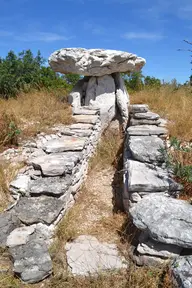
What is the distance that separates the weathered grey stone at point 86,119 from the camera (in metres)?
5.16

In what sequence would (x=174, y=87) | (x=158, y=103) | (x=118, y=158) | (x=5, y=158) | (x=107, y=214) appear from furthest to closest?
(x=174, y=87) → (x=158, y=103) → (x=118, y=158) → (x=5, y=158) → (x=107, y=214)

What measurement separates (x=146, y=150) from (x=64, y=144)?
1325 millimetres

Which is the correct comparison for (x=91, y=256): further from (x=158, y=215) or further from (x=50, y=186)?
(x=50, y=186)

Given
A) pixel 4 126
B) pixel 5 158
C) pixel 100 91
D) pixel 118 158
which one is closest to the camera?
pixel 5 158

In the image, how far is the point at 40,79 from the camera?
31.5 ft

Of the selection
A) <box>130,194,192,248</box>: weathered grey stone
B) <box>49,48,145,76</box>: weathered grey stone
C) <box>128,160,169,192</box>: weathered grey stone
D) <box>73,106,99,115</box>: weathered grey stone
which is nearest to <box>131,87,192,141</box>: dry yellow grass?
<box>49,48,145,76</box>: weathered grey stone

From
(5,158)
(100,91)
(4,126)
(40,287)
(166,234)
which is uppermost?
(100,91)

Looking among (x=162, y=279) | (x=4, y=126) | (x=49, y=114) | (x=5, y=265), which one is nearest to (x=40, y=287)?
(x=5, y=265)

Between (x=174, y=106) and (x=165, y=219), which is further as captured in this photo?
Result: (x=174, y=106)


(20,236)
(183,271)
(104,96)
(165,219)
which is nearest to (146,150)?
(165,219)

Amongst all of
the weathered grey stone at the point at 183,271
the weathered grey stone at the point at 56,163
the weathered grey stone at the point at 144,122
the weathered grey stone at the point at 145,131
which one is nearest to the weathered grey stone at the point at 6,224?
the weathered grey stone at the point at 56,163

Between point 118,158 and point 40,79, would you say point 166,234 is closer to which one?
point 118,158

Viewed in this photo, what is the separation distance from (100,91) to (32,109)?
5.20ft

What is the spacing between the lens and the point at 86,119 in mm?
5223
